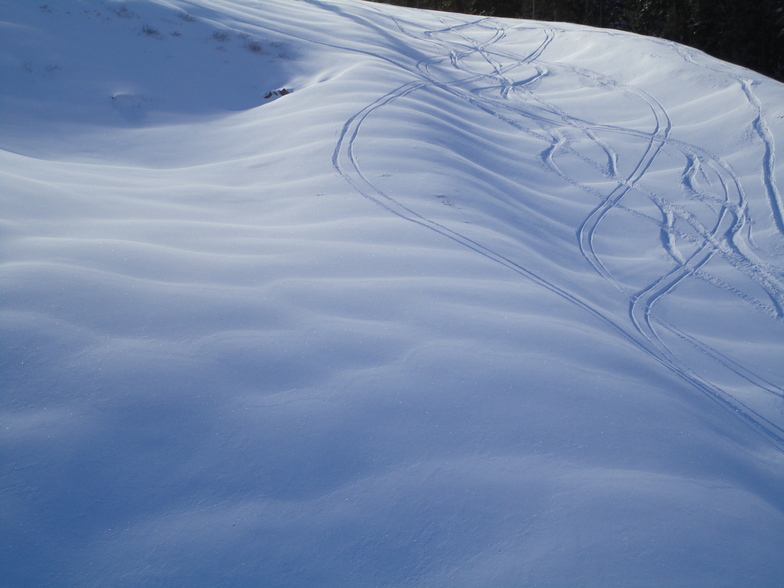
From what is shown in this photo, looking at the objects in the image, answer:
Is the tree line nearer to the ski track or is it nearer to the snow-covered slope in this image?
the ski track

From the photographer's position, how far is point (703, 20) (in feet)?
72.6

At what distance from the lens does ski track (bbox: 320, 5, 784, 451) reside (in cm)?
461

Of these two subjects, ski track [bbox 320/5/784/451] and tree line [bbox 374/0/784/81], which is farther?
tree line [bbox 374/0/784/81]

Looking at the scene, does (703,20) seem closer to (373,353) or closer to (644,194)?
(644,194)

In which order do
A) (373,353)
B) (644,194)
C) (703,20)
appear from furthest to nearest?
(703,20), (644,194), (373,353)

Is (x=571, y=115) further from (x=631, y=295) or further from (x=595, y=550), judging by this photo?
(x=595, y=550)

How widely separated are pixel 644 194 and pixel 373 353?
21.1 ft

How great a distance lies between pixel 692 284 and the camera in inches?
234

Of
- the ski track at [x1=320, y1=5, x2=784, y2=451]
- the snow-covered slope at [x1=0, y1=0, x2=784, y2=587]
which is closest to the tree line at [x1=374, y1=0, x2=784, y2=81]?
the ski track at [x1=320, y1=5, x2=784, y2=451]

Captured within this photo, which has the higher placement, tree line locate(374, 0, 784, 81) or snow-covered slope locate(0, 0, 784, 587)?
tree line locate(374, 0, 784, 81)

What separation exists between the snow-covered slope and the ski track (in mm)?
57

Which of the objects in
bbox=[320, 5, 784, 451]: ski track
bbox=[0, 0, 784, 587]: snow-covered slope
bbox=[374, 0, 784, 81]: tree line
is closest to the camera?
bbox=[0, 0, 784, 587]: snow-covered slope

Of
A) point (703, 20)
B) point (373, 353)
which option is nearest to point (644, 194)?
point (373, 353)

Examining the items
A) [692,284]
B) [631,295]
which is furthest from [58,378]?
[692,284]
